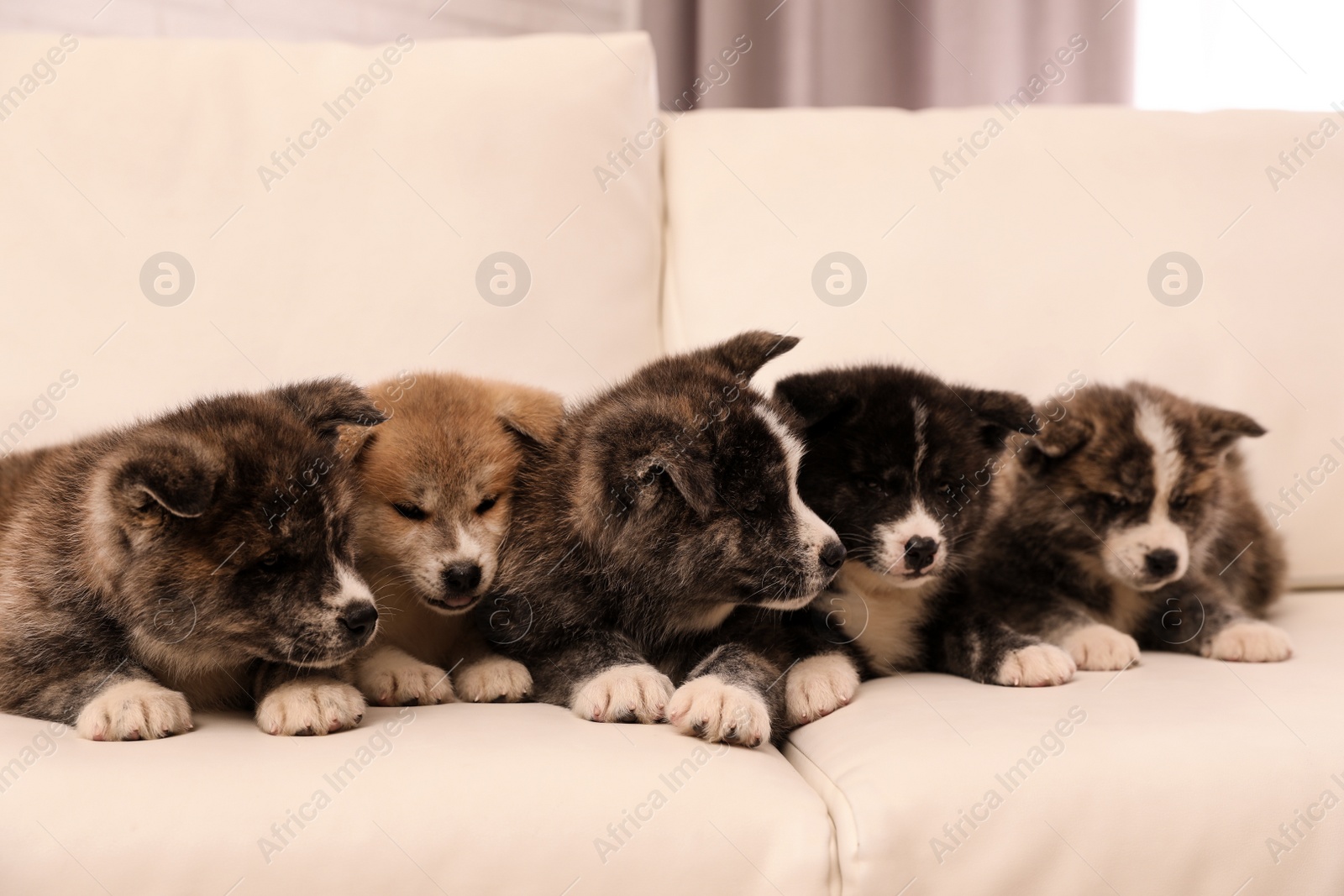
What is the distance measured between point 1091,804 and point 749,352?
3.80ft

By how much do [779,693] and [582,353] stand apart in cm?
122

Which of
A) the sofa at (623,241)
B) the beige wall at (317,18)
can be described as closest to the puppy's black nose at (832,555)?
the sofa at (623,241)

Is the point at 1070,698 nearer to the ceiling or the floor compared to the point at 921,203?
nearer to the floor

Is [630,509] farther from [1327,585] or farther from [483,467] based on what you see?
[1327,585]

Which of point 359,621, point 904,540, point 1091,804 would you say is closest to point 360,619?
point 359,621

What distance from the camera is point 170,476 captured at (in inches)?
67.3

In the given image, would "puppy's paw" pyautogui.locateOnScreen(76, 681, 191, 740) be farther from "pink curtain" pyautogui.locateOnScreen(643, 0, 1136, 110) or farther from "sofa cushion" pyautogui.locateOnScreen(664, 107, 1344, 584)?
"pink curtain" pyautogui.locateOnScreen(643, 0, 1136, 110)

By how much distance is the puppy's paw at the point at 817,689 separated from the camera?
6.48 ft

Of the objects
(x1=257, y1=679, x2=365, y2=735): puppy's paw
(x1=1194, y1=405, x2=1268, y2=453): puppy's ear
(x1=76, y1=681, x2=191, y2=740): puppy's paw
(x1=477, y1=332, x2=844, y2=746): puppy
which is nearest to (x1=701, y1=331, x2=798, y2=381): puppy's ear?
(x1=477, y1=332, x2=844, y2=746): puppy

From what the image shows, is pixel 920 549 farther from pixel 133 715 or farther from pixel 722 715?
pixel 133 715

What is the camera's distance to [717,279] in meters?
2.95

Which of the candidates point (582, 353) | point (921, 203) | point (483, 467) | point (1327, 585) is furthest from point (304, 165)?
point (1327, 585)

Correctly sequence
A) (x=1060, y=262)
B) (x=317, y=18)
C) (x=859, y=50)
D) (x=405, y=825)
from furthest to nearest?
1. (x=859, y=50)
2. (x=317, y=18)
3. (x=1060, y=262)
4. (x=405, y=825)

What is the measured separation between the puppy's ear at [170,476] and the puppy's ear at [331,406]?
27 centimetres
